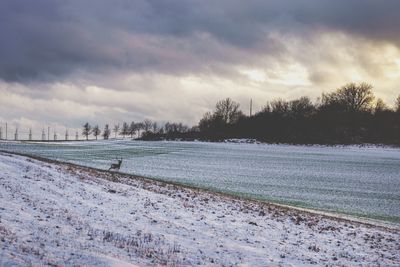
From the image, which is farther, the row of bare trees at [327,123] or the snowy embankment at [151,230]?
the row of bare trees at [327,123]

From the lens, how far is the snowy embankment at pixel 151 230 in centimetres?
1261

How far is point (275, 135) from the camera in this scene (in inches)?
5620

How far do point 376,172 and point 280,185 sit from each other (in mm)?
23296

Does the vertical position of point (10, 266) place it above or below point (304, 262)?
above

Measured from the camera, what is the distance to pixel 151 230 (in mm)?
17500

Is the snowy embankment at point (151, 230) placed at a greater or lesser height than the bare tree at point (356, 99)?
lesser

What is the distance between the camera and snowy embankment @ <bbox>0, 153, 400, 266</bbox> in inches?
496

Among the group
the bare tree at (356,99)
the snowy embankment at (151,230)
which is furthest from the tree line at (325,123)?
the snowy embankment at (151,230)

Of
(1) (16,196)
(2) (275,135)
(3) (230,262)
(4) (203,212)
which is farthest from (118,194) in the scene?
(2) (275,135)

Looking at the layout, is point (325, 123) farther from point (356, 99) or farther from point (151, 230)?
point (151, 230)

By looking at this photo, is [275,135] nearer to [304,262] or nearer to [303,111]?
[303,111]

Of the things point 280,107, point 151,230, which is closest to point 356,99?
point 280,107

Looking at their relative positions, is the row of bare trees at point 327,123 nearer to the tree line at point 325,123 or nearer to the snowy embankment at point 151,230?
the tree line at point 325,123

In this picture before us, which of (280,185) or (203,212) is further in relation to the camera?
(280,185)
